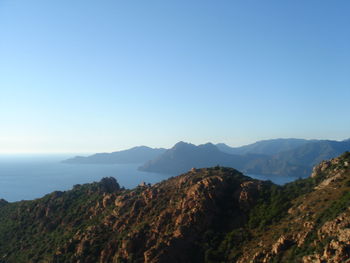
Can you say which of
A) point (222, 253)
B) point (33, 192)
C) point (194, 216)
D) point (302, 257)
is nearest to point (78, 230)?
point (194, 216)

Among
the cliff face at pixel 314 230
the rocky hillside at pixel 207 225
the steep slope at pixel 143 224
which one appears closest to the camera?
the cliff face at pixel 314 230

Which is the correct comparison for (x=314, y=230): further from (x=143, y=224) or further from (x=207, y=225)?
(x=143, y=224)

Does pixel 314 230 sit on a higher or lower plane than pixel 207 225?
higher

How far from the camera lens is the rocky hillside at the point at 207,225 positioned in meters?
22.2

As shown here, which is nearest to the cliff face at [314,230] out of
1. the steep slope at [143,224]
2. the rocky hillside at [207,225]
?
the rocky hillside at [207,225]

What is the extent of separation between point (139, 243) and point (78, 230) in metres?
10.8

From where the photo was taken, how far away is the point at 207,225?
97.8 feet

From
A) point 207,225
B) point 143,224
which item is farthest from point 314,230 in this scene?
point 143,224

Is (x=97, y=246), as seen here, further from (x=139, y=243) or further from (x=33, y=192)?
(x=33, y=192)

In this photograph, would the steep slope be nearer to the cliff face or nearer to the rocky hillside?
the rocky hillside

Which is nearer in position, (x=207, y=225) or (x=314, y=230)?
(x=314, y=230)

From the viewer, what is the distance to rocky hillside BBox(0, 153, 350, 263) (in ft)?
73.0

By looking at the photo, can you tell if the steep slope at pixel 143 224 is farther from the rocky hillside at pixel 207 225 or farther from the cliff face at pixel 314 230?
the cliff face at pixel 314 230

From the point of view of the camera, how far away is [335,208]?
23078 millimetres
